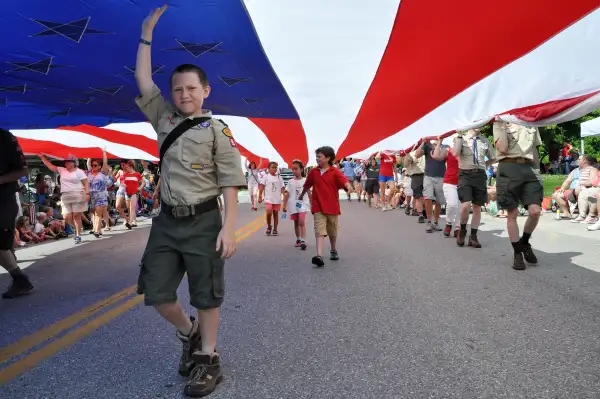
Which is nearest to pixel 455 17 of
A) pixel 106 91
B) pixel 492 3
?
pixel 492 3

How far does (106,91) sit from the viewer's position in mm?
6449

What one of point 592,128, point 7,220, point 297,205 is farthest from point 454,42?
point 592,128

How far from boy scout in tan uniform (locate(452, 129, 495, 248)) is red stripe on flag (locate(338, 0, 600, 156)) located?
4.85 feet

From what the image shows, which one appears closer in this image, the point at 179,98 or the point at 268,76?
the point at 179,98

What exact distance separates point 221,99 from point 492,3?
4.37 metres

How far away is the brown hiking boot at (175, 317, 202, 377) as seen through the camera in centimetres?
287

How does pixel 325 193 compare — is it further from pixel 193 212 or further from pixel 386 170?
pixel 386 170

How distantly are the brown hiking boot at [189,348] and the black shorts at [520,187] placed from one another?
14.7 feet

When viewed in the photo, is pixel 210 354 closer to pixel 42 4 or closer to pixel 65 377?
pixel 65 377

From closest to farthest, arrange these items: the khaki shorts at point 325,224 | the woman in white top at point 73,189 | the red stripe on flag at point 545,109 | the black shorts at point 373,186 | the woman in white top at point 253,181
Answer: the red stripe on flag at point 545,109
the khaki shorts at point 325,224
the woman in white top at point 73,189
the black shorts at point 373,186
the woman in white top at point 253,181

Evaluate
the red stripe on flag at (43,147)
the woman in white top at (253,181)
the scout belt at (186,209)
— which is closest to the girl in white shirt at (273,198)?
the red stripe on flag at (43,147)

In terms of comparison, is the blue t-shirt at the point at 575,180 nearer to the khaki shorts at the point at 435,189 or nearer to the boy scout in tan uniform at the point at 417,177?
the boy scout in tan uniform at the point at 417,177

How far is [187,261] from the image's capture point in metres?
2.68

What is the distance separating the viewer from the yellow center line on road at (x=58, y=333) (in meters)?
3.16
